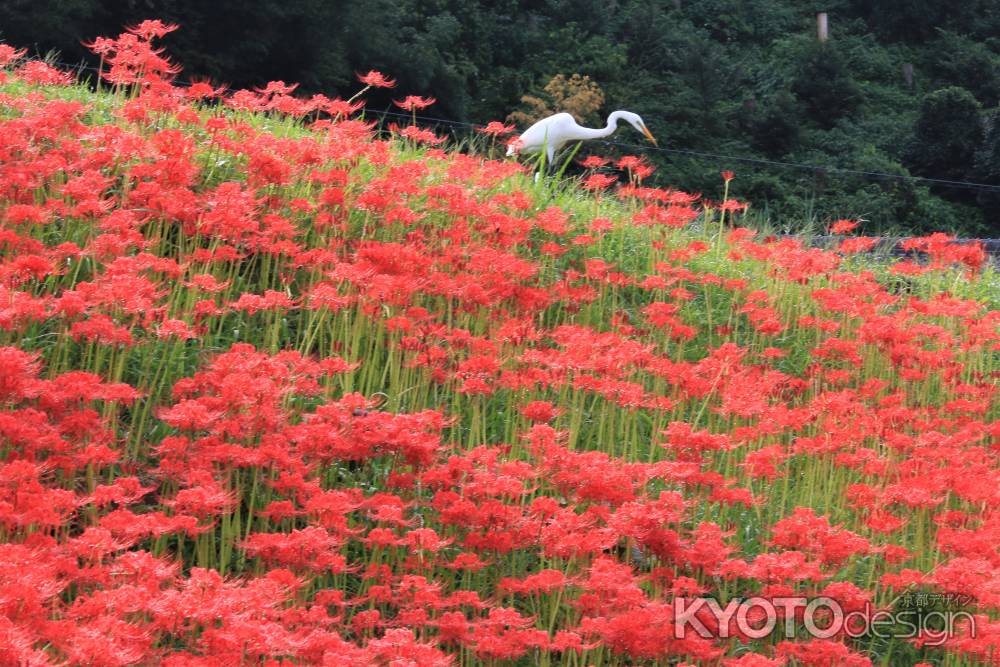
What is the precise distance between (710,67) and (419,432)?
1887cm

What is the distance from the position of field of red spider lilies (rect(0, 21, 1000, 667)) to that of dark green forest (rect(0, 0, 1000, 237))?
29.2ft

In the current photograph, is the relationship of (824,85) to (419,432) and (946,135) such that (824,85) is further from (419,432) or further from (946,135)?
(419,432)

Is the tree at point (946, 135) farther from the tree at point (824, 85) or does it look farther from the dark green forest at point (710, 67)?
the tree at point (824, 85)

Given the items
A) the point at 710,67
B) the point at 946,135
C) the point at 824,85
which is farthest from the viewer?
the point at 824,85

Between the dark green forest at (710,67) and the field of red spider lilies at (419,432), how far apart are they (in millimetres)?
8889

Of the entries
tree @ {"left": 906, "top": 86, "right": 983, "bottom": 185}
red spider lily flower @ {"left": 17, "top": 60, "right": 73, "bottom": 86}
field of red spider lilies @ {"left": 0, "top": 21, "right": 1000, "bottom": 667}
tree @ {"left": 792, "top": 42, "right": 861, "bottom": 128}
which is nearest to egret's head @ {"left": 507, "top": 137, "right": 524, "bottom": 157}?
field of red spider lilies @ {"left": 0, "top": 21, "right": 1000, "bottom": 667}

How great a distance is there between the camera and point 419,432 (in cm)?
366

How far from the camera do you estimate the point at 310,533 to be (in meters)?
3.13

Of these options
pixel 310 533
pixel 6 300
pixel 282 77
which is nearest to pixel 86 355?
pixel 6 300

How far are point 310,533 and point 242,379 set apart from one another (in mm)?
599

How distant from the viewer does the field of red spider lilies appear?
3143 mm

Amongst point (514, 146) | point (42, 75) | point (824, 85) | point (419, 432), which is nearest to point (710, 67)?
point (824, 85)

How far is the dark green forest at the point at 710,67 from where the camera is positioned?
602 inches

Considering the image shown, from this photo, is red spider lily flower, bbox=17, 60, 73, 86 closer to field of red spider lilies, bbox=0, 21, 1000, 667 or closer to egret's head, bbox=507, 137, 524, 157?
field of red spider lilies, bbox=0, 21, 1000, 667
